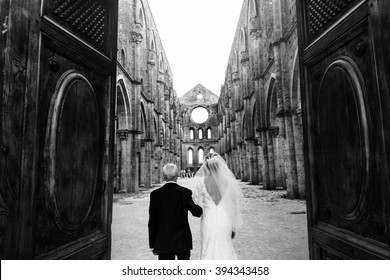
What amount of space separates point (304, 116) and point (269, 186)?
574 inches

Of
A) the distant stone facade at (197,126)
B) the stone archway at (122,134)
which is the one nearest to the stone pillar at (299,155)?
the stone archway at (122,134)

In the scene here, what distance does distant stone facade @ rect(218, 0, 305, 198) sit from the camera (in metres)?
11.6

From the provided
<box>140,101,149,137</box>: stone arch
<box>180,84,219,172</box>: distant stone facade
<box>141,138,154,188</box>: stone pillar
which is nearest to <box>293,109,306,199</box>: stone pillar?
<box>141,138,154,188</box>: stone pillar

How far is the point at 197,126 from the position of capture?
162ft

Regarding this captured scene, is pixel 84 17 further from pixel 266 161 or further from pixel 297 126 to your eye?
pixel 266 161

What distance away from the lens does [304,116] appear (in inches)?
103

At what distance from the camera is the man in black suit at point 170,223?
2568 millimetres

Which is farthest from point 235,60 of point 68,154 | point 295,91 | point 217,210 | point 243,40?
point 68,154

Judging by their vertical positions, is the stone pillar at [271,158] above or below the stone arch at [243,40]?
below

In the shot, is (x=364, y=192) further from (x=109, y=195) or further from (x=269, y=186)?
(x=269, y=186)

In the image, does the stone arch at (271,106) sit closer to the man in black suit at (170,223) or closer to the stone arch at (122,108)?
the stone arch at (122,108)

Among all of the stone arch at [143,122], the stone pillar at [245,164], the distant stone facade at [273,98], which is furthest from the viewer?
the stone pillar at [245,164]

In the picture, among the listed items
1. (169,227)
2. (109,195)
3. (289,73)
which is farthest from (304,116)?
(289,73)

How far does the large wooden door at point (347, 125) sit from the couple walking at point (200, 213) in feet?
2.89
